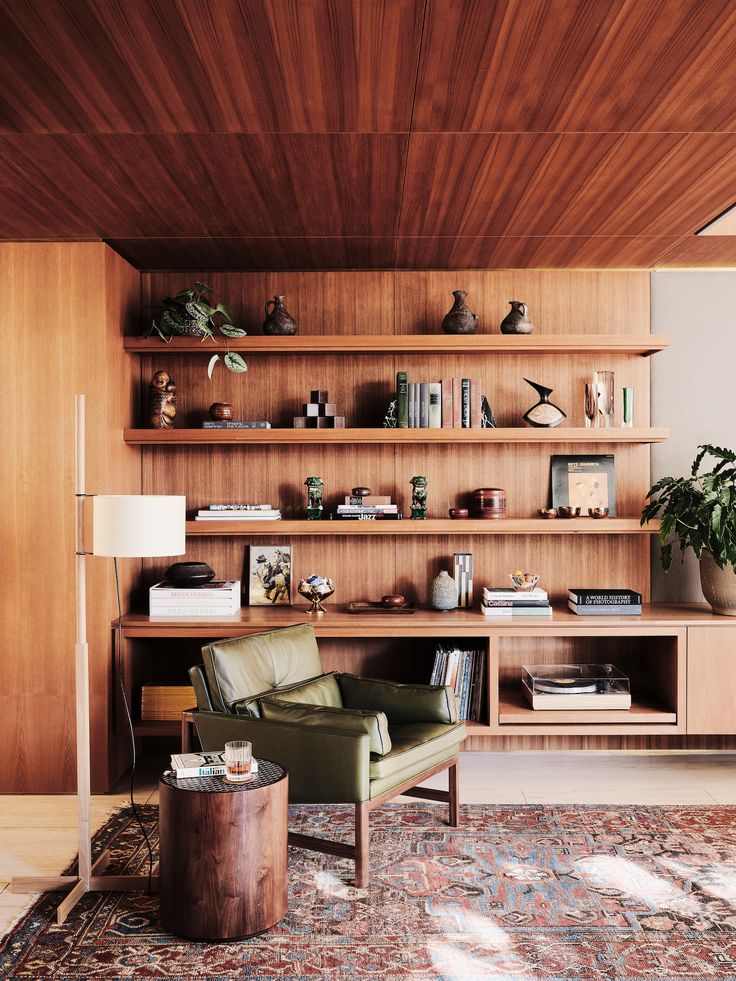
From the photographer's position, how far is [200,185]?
306cm

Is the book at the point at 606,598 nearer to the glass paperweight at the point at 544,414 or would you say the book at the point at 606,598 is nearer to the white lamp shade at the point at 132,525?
the glass paperweight at the point at 544,414

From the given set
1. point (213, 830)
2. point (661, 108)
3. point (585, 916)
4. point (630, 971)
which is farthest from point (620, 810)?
point (661, 108)

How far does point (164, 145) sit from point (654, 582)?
3.19 m

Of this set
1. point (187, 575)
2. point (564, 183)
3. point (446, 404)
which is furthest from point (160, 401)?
point (564, 183)

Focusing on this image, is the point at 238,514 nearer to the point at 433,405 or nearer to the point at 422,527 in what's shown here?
the point at 422,527

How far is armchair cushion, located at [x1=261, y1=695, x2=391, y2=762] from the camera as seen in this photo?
286 cm

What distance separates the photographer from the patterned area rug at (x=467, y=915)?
2.33 meters

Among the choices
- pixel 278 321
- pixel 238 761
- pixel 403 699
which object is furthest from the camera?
pixel 278 321

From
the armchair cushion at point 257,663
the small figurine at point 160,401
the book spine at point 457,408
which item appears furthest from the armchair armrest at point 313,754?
the book spine at point 457,408

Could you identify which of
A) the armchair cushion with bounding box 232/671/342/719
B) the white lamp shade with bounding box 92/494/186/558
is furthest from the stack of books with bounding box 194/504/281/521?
the white lamp shade with bounding box 92/494/186/558

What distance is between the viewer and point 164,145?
2.69 m

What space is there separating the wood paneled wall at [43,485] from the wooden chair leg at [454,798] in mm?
1561

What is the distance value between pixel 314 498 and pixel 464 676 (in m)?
1.15

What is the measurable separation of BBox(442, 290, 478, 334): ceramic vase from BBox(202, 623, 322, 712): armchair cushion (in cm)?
163
